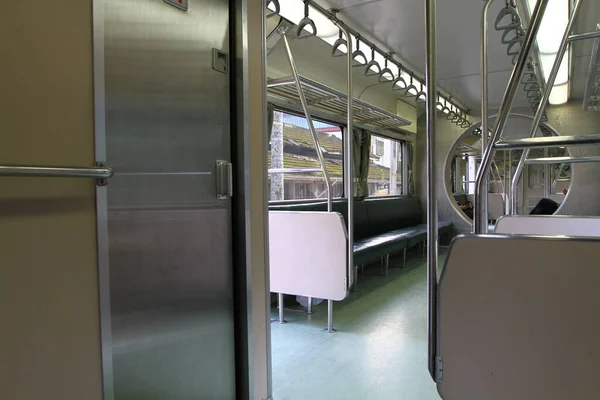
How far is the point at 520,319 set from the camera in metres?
1.07

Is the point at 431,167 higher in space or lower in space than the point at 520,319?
higher

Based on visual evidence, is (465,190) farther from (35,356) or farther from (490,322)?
(35,356)

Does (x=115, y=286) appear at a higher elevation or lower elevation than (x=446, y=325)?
higher

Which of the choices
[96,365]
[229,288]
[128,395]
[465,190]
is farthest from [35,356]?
[465,190]

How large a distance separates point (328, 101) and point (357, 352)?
268cm

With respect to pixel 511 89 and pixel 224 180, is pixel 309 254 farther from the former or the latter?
pixel 511 89

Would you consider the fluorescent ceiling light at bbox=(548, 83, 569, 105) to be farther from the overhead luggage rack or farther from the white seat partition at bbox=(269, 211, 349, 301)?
the white seat partition at bbox=(269, 211, 349, 301)

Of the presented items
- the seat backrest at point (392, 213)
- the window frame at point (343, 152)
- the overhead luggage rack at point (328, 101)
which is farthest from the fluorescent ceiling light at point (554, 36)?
the seat backrest at point (392, 213)

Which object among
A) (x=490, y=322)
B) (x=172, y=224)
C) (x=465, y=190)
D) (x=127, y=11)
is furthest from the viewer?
(x=465, y=190)

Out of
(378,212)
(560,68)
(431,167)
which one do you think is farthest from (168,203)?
(560,68)

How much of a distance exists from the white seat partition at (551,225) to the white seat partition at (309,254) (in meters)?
1.04

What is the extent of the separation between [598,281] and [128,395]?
4.56 feet

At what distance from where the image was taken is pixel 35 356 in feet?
3.22

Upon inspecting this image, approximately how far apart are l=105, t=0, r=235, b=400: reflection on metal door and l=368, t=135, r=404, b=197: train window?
4929 millimetres
